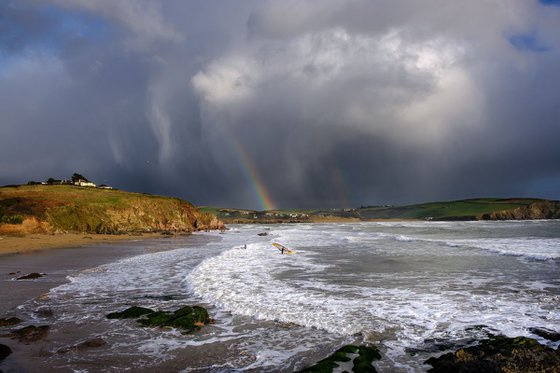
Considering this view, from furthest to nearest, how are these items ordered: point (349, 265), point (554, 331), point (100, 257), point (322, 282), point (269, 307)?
1. point (100, 257)
2. point (349, 265)
3. point (322, 282)
4. point (269, 307)
5. point (554, 331)

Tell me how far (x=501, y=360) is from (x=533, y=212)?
22777 cm

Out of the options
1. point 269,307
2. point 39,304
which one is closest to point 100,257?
point 39,304

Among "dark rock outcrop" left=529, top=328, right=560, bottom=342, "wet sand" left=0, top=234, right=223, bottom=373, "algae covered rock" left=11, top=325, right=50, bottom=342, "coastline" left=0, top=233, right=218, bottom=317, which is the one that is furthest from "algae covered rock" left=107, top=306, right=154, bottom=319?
"dark rock outcrop" left=529, top=328, right=560, bottom=342

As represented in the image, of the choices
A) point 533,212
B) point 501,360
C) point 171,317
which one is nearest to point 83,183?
point 171,317

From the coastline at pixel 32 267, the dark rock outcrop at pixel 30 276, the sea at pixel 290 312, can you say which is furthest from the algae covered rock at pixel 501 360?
the dark rock outcrop at pixel 30 276

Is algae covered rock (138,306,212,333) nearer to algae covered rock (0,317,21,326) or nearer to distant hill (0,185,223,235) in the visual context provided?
algae covered rock (0,317,21,326)

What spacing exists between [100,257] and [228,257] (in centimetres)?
1075

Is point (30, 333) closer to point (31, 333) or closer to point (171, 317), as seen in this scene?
point (31, 333)

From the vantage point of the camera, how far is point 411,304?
14.3 m

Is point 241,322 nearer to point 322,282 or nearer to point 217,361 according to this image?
point 217,361

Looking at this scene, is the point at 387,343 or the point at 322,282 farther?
the point at 322,282

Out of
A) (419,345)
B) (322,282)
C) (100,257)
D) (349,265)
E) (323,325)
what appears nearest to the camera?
(419,345)

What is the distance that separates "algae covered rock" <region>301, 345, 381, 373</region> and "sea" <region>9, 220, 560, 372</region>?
277mm

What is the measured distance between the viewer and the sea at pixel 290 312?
29.7ft
